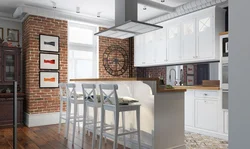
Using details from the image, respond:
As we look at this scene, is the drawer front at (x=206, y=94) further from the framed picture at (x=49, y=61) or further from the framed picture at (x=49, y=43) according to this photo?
the framed picture at (x=49, y=43)

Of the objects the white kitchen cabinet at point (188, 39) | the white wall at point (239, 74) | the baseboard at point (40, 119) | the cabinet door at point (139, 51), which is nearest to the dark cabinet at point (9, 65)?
the baseboard at point (40, 119)

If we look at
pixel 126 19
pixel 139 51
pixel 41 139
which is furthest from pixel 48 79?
pixel 139 51

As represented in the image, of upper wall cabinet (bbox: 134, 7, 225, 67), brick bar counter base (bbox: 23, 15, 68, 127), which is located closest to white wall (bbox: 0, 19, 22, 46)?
brick bar counter base (bbox: 23, 15, 68, 127)

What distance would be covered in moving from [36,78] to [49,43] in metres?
0.97

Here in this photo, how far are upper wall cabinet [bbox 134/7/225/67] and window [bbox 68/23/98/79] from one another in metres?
1.58

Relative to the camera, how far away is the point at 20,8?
5098 mm

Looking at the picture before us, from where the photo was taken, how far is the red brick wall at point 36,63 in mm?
5312

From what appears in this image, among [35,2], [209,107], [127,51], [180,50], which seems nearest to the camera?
[209,107]

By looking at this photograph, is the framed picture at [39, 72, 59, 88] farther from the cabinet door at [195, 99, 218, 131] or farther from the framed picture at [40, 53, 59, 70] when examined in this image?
the cabinet door at [195, 99, 218, 131]

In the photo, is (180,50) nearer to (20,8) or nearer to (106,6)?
(106,6)

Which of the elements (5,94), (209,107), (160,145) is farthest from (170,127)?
(5,94)

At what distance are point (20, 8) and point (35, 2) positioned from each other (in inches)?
16.1

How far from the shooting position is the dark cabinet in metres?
5.29

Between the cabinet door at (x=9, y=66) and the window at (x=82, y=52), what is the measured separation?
1.39 meters
